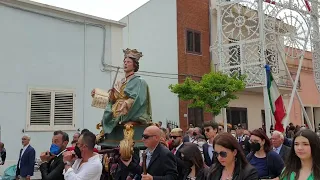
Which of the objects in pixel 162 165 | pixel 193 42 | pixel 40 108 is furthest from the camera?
pixel 193 42

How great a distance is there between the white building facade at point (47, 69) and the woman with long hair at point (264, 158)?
824 cm

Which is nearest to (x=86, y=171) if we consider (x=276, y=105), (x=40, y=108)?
(x=276, y=105)

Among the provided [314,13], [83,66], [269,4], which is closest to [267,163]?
[83,66]

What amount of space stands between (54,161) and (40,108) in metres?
7.67

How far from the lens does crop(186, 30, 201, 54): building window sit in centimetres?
1852

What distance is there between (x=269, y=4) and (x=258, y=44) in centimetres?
175

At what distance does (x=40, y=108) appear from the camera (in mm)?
11695

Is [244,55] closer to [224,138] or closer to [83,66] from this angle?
[83,66]

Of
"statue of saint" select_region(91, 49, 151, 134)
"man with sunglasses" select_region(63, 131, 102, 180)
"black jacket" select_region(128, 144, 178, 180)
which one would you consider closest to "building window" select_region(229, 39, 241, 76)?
"statue of saint" select_region(91, 49, 151, 134)

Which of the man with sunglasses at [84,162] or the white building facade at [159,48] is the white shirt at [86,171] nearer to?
the man with sunglasses at [84,162]

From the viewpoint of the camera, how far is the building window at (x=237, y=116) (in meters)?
20.0

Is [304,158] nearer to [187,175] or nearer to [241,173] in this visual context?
[241,173]

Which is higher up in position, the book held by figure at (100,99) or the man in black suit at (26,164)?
the book held by figure at (100,99)

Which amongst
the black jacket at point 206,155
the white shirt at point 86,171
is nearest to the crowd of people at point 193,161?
the white shirt at point 86,171
